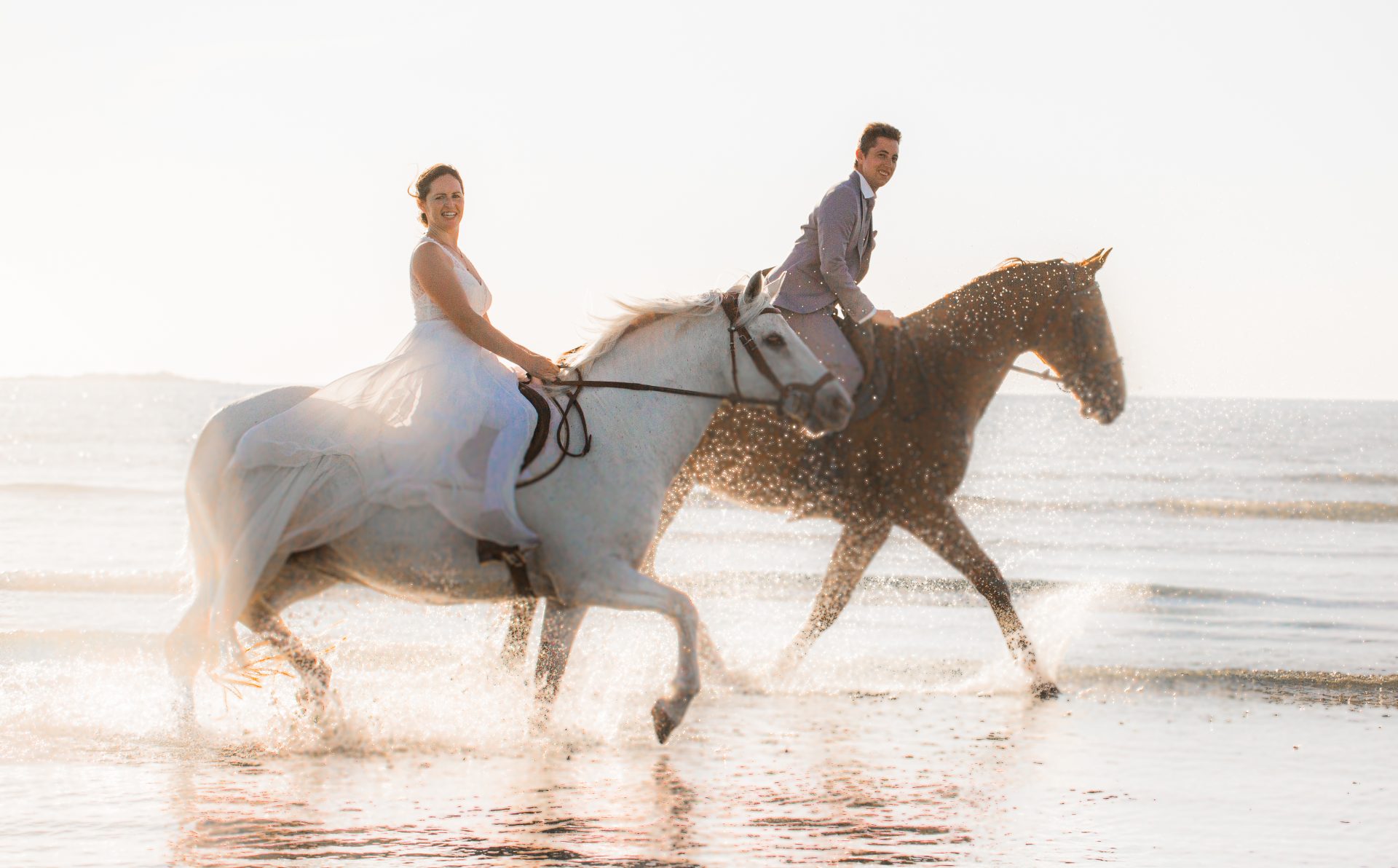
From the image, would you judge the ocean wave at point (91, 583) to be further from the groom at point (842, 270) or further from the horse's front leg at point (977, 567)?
the horse's front leg at point (977, 567)

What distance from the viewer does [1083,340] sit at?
313 inches

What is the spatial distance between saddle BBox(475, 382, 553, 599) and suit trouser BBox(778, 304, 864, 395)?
2148 millimetres

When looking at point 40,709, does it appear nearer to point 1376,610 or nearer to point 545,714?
point 545,714

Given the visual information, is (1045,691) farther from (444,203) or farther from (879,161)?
(444,203)

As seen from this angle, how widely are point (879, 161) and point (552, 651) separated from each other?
339cm

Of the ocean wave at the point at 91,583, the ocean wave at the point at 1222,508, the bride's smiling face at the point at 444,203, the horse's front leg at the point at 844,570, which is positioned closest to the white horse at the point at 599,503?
the bride's smiling face at the point at 444,203

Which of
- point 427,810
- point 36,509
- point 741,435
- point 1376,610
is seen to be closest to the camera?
point 427,810

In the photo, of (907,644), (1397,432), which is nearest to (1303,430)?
(1397,432)

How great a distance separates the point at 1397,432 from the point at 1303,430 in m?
3.60

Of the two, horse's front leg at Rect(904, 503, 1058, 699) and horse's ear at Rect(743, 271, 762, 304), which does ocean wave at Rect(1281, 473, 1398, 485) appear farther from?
horse's ear at Rect(743, 271, 762, 304)

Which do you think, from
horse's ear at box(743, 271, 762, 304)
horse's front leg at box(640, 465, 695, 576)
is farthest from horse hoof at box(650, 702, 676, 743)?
horse's front leg at box(640, 465, 695, 576)

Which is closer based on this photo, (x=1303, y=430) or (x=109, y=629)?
(x=109, y=629)

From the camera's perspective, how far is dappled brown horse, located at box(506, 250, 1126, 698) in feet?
26.0

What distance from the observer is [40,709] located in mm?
Result: 7395
